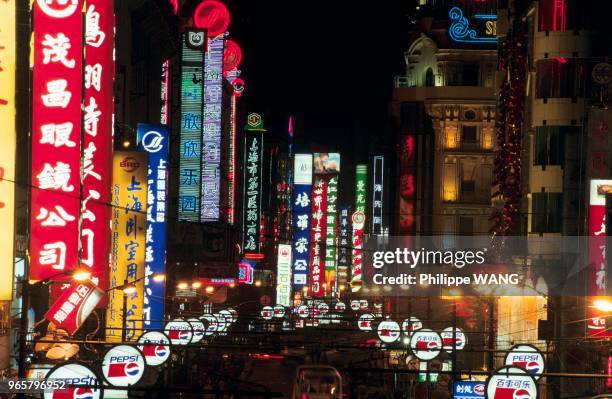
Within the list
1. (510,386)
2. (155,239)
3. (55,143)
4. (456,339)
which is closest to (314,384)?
(456,339)

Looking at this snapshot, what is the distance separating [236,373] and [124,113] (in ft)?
41.9

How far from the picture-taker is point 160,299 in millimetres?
32875

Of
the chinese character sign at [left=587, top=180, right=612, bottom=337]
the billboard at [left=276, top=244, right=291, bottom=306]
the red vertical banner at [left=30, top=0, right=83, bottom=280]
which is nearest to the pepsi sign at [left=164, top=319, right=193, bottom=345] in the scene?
the red vertical banner at [left=30, top=0, right=83, bottom=280]

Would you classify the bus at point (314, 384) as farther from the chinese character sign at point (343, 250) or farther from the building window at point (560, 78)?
the chinese character sign at point (343, 250)

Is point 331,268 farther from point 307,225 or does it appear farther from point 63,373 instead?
point 63,373

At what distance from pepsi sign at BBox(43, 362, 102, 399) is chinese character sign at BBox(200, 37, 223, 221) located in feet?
135

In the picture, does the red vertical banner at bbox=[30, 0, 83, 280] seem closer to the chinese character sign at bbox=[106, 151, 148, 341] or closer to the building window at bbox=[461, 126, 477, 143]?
the chinese character sign at bbox=[106, 151, 148, 341]

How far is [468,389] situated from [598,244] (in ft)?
18.0

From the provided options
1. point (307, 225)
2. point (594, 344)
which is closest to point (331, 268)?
point (307, 225)

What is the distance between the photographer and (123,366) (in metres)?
18.9

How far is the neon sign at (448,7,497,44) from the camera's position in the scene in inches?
2753

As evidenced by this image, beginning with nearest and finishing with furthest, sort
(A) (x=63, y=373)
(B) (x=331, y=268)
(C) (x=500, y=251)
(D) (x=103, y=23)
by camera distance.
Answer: (A) (x=63, y=373), (D) (x=103, y=23), (C) (x=500, y=251), (B) (x=331, y=268)

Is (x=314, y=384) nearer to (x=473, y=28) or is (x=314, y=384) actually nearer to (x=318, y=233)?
(x=473, y=28)

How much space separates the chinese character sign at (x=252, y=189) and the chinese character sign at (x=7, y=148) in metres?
53.7
